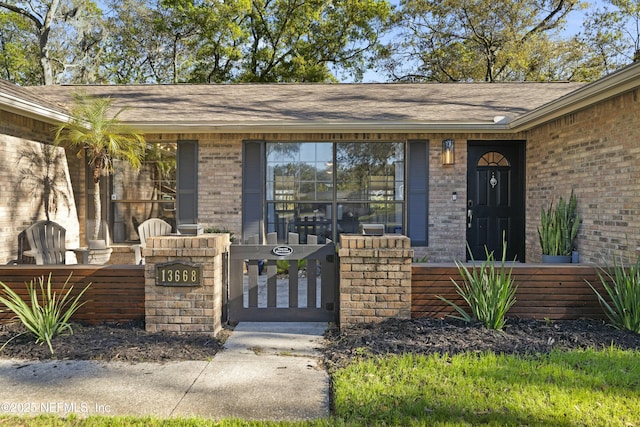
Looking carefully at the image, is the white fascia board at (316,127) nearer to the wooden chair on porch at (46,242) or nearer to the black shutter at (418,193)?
the black shutter at (418,193)

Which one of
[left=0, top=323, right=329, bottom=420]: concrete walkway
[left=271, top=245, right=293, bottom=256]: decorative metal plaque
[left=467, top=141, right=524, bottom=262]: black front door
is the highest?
[left=467, top=141, right=524, bottom=262]: black front door

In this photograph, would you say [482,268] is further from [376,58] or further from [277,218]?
[376,58]

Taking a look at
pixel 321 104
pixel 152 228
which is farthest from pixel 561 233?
pixel 152 228

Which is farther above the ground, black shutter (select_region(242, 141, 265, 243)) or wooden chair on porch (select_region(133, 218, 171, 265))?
black shutter (select_region(242, 141, 265, 243))

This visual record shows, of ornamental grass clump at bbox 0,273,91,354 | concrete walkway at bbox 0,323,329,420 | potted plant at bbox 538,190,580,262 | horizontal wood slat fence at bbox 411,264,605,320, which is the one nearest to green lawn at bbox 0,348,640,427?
concrete walkway at bbox 0,323,329,420

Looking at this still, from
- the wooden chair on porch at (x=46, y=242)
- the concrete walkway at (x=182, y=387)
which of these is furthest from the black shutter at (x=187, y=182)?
the concrete walkway at (x=182, y=387)

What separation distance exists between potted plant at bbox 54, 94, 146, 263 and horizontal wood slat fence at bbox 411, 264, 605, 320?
5314 mm

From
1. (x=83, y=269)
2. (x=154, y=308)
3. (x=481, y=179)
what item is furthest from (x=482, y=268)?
(x=481, y=179)

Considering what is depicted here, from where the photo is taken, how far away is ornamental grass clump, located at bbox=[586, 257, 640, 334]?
3824 mm

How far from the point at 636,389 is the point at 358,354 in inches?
71.7

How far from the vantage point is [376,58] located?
22562 millimetres

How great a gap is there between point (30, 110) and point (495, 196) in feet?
24.5

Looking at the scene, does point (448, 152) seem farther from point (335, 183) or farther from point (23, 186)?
point (23, 186)

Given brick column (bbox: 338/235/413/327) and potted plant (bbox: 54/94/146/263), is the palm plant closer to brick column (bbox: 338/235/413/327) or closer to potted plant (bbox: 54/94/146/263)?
potted plant (bbox: 54/94/146/263)
